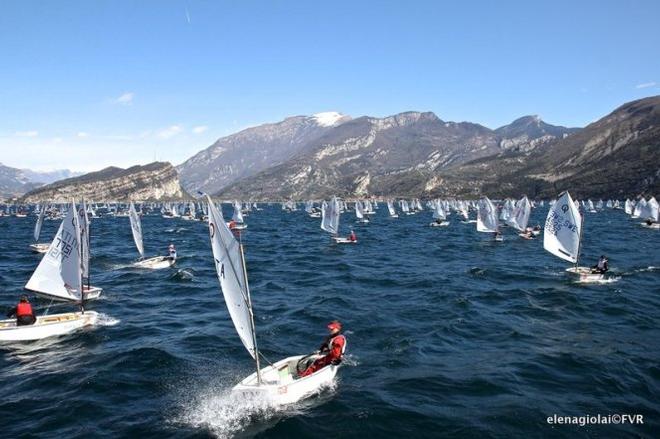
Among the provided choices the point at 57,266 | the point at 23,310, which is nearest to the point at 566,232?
the point at 57,266

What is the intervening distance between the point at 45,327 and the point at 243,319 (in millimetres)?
14629

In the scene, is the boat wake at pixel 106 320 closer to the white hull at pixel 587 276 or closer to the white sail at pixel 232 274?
the white sail at pixel 232 274

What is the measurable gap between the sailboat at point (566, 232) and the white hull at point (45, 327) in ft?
120

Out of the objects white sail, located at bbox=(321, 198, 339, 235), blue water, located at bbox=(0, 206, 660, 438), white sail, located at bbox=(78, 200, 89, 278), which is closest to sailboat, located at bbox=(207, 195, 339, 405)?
blue water, located at bbox=(0, 206, 660, 438)

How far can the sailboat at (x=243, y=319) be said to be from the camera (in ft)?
52.7

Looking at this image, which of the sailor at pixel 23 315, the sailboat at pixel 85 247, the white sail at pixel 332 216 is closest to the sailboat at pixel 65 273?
the sailor at pixel 23 315

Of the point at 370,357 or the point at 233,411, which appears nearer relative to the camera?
the point at 233,411

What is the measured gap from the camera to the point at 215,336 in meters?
26.2

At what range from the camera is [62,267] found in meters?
28.6

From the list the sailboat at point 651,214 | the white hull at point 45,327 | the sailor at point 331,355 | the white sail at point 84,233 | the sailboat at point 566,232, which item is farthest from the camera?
the sailboat at point 651,214

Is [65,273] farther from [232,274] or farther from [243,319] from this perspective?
[232,274]

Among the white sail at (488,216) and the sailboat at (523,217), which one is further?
the white sail at (488,216)

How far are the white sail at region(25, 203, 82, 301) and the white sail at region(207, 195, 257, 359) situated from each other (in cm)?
1548

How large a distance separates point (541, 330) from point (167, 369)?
64.4ft
